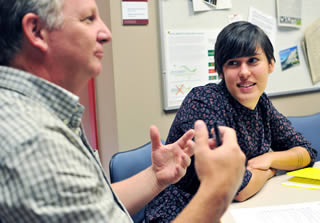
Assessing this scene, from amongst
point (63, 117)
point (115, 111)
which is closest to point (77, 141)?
point (63, 117)

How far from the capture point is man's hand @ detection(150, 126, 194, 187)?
1.02 metres

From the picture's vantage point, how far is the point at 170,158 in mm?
1058

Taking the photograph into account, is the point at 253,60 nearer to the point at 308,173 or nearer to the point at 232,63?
the point at 232,63

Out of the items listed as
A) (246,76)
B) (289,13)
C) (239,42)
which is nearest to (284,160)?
(246,76)

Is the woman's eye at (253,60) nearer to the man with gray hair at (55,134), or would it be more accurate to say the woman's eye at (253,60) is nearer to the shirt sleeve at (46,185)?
the man with gray hair at (55,134)

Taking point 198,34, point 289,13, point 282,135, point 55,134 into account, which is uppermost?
point 289,13

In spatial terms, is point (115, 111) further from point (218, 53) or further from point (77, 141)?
point (77, 141)

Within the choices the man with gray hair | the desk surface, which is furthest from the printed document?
the man with gray hair

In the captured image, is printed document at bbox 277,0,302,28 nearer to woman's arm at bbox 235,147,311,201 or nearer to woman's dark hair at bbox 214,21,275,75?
woman's dark hair at bbox 214,21,275,75

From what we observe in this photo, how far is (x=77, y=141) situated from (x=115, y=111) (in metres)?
1.47

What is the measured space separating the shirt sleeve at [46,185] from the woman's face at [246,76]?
1.05 metres

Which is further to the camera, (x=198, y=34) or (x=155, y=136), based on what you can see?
(x=198, y=34)

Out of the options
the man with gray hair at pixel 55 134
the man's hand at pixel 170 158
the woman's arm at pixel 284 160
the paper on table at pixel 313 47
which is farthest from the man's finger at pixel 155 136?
the paper on table at pixel 313 47

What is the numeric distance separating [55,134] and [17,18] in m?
0.27
